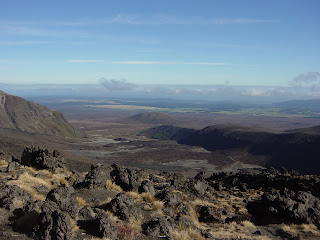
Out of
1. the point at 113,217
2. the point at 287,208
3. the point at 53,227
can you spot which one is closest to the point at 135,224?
the point at 113,217

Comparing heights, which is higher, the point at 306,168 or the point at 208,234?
the point at 208,234

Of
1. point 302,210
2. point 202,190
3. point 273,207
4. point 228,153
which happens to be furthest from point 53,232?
point 228,153

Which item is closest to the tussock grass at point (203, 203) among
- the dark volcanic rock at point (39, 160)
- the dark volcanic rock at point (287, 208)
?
the dark volcanic rock at point (287, 208)

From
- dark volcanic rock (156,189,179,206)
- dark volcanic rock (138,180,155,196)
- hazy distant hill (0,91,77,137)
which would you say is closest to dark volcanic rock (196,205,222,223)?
dark volcanic rock (156,189,179,206)

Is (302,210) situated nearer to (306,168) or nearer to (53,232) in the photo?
(53,232)

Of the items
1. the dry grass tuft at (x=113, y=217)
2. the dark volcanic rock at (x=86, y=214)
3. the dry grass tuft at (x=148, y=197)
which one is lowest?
the dry grass tuft at (x=148, y=197)

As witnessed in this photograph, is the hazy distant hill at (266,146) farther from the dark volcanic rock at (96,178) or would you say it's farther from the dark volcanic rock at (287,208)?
the dark volcanic rock at (96,178)
